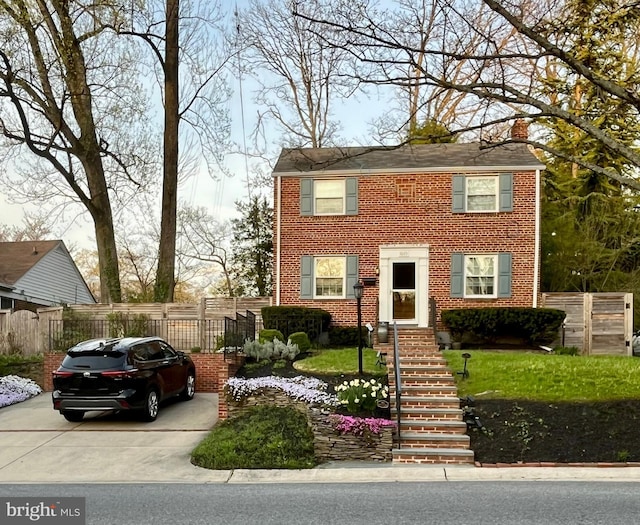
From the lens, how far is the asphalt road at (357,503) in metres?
5.98

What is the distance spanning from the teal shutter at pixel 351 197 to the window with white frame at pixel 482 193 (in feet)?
11.4

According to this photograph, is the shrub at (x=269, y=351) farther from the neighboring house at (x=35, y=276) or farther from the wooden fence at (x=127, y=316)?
the neighboring house at (x=35, y=276)

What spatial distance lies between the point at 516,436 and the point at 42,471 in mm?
7233

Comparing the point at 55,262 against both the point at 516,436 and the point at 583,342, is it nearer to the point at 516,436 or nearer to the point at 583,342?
the point at 583,342

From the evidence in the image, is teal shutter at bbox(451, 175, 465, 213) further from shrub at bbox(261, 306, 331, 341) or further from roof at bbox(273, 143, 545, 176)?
shrub at bbox(261, 306, 331, 341)

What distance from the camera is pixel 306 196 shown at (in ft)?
60.6

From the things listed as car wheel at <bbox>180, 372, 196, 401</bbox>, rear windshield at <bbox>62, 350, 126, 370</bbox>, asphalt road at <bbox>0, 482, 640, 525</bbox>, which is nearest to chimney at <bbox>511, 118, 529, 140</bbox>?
car wheel at <bbox>180, 372, 196, 401</bbox>

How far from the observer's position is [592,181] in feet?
77.0

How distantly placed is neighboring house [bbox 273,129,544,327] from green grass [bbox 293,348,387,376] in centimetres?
358

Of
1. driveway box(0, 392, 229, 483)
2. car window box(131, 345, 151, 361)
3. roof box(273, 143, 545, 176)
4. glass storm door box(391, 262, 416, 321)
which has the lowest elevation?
driveway box(0, 392, 229, 483)

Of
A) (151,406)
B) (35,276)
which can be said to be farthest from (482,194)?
(35,276)

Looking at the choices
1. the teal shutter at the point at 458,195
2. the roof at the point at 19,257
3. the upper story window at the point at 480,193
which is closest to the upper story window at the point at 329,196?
the teal shutter at the point at 458,195

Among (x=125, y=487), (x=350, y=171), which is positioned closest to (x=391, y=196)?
(x=350, y=171)

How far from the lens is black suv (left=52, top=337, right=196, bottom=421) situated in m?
10.4
